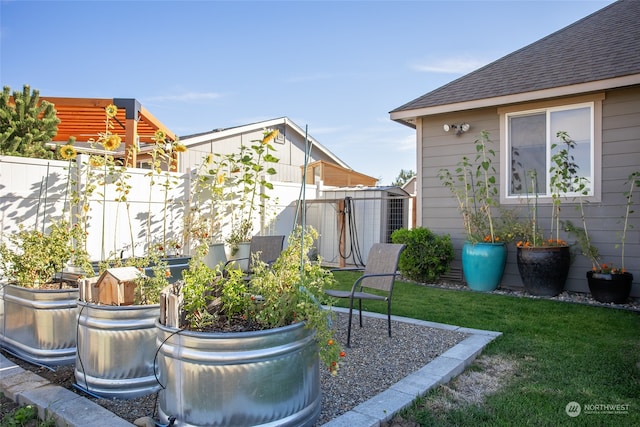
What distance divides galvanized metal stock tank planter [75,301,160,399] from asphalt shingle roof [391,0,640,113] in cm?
544

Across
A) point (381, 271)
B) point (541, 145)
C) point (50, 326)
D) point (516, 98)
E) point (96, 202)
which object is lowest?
point (50, 326)

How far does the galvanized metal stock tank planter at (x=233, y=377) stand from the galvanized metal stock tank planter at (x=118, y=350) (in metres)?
0.57

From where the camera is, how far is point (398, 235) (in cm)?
655

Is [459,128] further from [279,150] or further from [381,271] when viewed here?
[279,150]

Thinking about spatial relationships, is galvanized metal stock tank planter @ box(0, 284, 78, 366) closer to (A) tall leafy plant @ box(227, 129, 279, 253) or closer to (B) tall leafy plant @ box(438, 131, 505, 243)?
(A) tall leafy plant @ box(227, 129, 279, 253)

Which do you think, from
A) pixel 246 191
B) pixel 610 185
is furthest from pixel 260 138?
pixel 610 185

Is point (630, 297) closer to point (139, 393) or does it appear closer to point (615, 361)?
point (615, 361)

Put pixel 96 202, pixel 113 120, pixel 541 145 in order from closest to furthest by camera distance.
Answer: pixel 96 202
pixel 541 145
pixel 113 120

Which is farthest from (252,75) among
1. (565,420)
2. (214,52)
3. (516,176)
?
(565,420)

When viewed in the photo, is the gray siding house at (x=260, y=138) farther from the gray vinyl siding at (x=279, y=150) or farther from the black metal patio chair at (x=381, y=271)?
the black metal patio chair at (x=381, y=271)

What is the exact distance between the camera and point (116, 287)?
2.52 metres

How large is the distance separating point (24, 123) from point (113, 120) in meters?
2.52

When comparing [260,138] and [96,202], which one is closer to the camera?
[96,202]

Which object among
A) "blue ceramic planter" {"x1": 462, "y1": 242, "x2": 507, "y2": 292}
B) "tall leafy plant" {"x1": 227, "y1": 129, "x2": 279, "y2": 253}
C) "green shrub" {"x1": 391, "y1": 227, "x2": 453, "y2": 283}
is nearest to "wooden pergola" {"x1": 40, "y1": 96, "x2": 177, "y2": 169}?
"tall leafy plant" {"x1": 227, "y1": 129, "x2": 279, "y2": 253}
